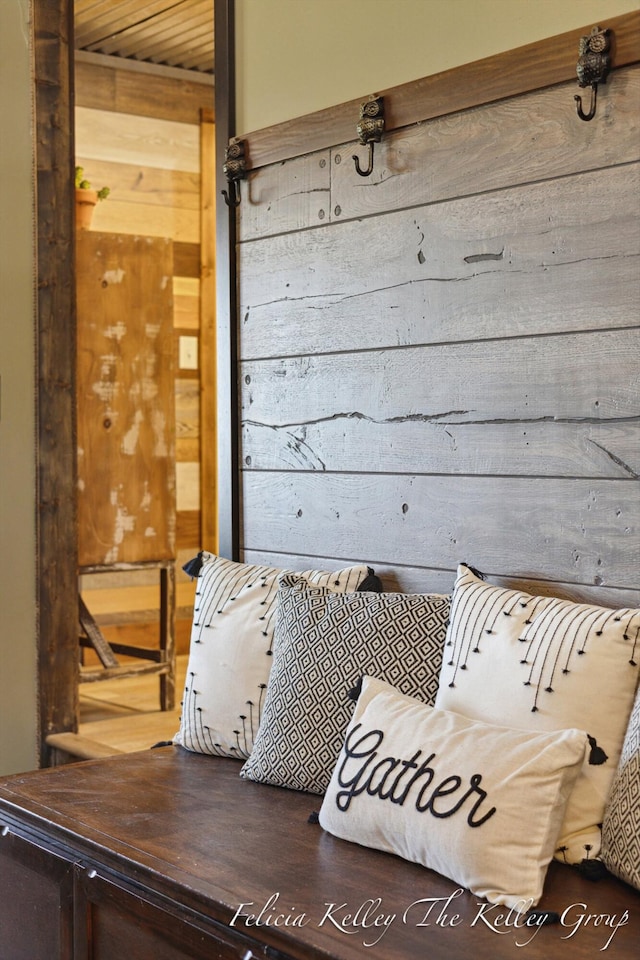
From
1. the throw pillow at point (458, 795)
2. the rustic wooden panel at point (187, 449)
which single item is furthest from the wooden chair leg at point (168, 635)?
the throw pillow at point (458, 795)

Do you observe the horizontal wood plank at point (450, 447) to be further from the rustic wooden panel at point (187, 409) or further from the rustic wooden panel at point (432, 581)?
the rustic wooden panel at point (187, 409)

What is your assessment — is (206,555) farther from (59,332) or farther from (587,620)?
(59,332)

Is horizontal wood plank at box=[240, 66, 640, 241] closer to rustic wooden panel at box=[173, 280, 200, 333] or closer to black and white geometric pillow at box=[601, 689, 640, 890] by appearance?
black and white geometric pillow at box=[601, 689, 640, 890]

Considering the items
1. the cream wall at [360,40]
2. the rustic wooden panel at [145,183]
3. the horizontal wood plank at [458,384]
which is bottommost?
the horizontal wood plank at [458,384]

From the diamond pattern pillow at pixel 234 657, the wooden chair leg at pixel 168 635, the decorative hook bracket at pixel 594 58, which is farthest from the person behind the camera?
the wooden chair leg at pixel 168 635

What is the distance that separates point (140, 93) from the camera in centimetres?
507

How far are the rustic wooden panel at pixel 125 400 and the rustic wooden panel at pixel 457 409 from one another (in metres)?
1.51

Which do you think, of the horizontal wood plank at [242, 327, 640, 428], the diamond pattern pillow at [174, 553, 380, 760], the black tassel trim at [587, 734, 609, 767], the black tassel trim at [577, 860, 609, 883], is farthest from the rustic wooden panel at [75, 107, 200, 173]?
the black tassel trim at [577, 860, 609, 883]

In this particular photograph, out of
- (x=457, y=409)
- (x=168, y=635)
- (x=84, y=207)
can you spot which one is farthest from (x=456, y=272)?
(x=168, y=635)

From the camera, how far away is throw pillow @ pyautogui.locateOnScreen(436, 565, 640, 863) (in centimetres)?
169

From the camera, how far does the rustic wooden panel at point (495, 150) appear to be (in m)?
1.92

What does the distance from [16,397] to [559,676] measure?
227cm

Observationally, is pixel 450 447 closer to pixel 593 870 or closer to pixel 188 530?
pixel 593 870

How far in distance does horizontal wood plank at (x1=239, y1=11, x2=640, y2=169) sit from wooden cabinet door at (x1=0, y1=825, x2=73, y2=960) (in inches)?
63.2
